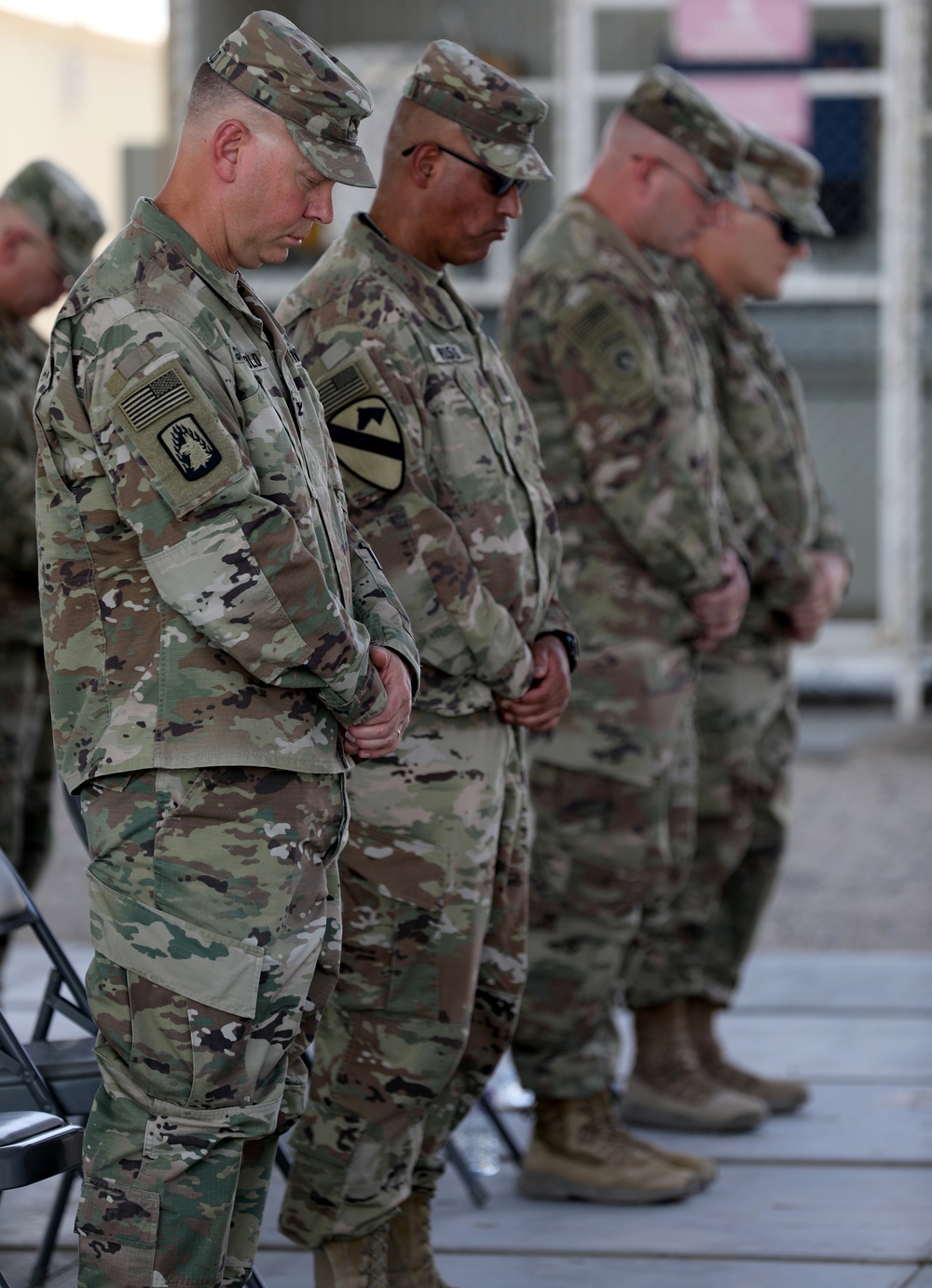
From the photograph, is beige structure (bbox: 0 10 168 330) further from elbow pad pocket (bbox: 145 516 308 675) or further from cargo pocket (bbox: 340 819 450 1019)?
elbow pad pocket (bbox: 145 516 308 675)

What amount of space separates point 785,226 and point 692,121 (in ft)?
2.39

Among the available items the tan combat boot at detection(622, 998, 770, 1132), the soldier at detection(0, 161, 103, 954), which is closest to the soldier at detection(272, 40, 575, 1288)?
the tan combat boot at detection(622, 998, 770, 1132)

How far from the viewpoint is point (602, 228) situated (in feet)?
12.5

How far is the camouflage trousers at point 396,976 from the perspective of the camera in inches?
116

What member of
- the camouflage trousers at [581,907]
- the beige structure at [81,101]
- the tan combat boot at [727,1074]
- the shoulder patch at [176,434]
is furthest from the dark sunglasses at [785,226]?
the beige structure at [81,101]

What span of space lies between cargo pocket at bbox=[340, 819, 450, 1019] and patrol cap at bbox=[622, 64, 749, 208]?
1.62 meters

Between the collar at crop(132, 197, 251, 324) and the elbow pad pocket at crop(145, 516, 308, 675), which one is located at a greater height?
the collar at crop(132, 197, 251, 324)

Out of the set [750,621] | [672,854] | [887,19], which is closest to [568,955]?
[672,854]

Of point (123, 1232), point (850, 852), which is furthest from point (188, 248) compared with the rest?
point (850, 852)

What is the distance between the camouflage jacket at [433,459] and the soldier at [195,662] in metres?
0.52

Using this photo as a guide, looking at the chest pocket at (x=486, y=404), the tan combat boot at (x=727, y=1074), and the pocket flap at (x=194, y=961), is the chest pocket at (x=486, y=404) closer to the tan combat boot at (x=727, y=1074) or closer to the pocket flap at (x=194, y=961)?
the pocket flap at (x=194, y=961)

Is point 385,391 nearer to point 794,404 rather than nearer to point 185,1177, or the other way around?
point 185,1177

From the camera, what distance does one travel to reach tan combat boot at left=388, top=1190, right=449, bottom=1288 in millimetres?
3094

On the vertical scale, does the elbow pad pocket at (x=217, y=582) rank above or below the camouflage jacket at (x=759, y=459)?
above
